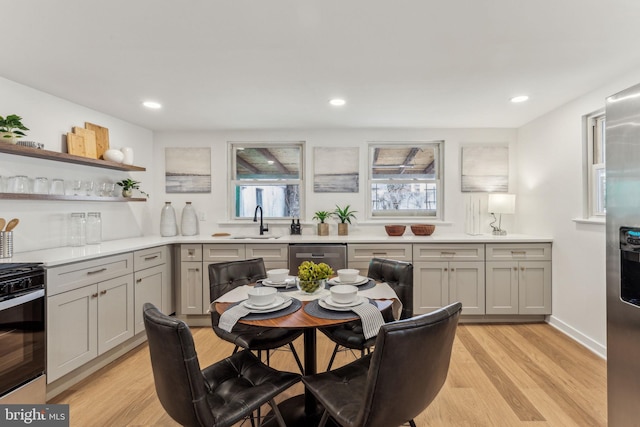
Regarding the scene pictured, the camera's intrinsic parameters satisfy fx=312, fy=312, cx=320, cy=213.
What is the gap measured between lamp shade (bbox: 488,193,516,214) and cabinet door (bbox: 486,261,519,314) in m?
0.65

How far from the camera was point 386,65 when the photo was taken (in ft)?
7.26

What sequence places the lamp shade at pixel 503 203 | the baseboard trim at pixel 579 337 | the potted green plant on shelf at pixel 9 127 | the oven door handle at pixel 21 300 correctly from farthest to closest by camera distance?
1. the lamp shade at pixel 503 203
2. the baseboard trim at pixel 579 337
3. the potted green plant on shelf at pixel 9 127
4. the oven door handle at pixel 21 300

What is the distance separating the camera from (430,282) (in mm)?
3383

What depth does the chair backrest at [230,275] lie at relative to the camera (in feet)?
7.39

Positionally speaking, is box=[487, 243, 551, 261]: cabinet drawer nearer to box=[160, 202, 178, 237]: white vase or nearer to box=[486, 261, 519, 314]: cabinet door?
box=[486, 261, 519, 314]: cabinet door

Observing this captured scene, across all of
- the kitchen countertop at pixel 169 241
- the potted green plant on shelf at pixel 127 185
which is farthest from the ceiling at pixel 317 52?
the kitchen countertop at pixel 169 241

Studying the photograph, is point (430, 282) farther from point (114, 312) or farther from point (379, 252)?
point (114, 312)

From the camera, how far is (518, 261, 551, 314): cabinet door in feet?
10.9

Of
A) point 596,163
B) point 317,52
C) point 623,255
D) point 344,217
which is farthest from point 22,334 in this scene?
point 596,163

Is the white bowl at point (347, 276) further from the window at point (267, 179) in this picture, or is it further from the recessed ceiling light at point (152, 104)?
the recessed ceiling light at point (152, 104)

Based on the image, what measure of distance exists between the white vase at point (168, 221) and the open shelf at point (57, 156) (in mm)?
580

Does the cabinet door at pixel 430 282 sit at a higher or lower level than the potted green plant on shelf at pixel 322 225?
lower

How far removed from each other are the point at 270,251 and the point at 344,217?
1047mm

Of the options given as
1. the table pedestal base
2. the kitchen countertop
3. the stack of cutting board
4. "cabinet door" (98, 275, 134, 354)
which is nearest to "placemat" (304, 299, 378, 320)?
the table pedestal base
